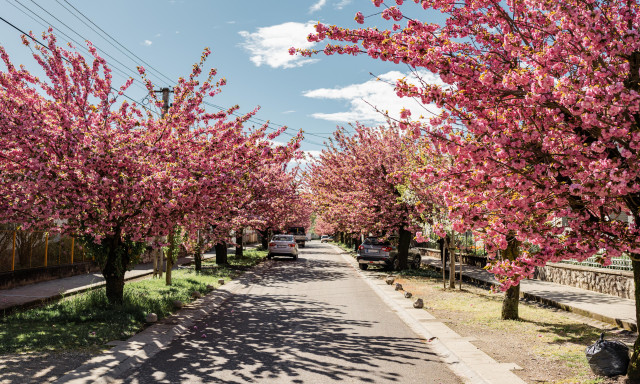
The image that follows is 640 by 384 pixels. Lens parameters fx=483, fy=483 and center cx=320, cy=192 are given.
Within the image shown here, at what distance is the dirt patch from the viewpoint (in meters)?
6.77

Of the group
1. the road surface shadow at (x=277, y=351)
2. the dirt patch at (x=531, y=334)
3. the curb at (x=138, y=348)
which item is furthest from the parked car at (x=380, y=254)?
the road surface shadow at (x=277, y=351)

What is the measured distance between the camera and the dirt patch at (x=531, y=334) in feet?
22.2

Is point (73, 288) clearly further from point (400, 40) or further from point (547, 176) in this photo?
point (547, 176)

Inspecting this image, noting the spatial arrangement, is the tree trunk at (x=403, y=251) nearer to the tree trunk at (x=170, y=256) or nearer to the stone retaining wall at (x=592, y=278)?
the stone retaining wall at (x=592, y=278)

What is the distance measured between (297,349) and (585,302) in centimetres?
904

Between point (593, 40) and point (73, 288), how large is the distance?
15.4m

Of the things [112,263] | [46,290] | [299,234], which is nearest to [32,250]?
[46,290]

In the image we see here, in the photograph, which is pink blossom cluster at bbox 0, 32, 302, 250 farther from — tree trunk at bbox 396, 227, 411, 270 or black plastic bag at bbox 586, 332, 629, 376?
tree trunk at bbox 396, 227, 411, 270

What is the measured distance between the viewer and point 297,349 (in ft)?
26.9

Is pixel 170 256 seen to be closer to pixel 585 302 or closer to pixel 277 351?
pixel 277 351

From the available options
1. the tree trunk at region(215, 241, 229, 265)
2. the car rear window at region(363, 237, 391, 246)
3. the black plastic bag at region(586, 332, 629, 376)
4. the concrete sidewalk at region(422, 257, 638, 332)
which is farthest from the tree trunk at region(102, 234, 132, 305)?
the car rear window at region(363, 237, 391, 246)

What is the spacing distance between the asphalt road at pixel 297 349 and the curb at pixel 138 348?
20 centimetres

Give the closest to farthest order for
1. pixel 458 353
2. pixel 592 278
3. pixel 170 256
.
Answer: pixel 458 353 < pixel 592 278 < pixel 170 256

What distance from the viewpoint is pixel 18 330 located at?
8758 millimetres
